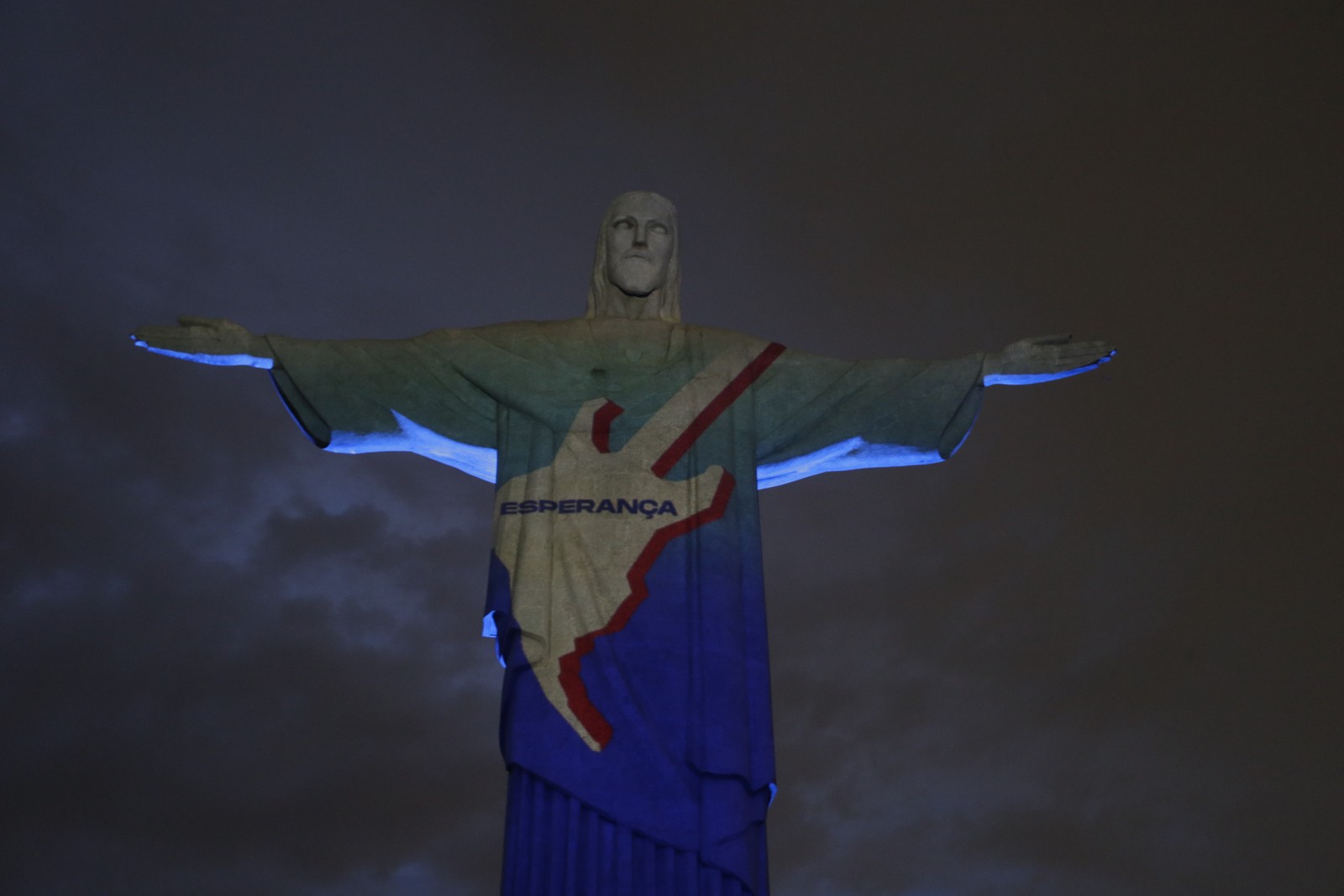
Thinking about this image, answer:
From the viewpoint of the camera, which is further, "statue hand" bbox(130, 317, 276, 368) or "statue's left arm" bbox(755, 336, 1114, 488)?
"statue's left arm" bbox(755, 336, 1114, 488)

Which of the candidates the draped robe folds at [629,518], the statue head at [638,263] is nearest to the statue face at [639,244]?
the statue head at [638,263]

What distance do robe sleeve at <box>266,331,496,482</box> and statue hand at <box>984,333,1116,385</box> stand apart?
3.90m

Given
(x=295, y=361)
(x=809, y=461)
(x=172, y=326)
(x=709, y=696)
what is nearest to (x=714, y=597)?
(x=709, y=696)

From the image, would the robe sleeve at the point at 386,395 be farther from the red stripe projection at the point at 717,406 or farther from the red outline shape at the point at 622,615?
the red outline shape at the point at 622,615

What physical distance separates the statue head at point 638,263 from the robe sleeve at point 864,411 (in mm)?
1161

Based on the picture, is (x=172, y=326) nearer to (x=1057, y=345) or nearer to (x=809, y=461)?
(x=809, y=461)

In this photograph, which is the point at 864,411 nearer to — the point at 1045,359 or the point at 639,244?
the point at 1045,359

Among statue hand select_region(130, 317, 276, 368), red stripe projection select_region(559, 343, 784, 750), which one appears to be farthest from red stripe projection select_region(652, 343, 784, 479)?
statue hand select_region(130, 317, 276, 368)

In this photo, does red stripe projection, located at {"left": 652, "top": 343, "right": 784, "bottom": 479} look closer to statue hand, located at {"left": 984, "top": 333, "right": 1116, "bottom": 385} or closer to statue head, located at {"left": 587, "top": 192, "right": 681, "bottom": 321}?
statue head, located at {"left": 587, "top": 192, "right": 681, "bottom": 321}

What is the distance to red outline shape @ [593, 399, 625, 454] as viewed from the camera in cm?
1070

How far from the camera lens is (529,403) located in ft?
35.7

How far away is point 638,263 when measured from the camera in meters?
11.5

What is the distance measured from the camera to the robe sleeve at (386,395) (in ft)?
35.4

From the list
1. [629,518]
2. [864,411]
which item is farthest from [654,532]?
[864,411]
